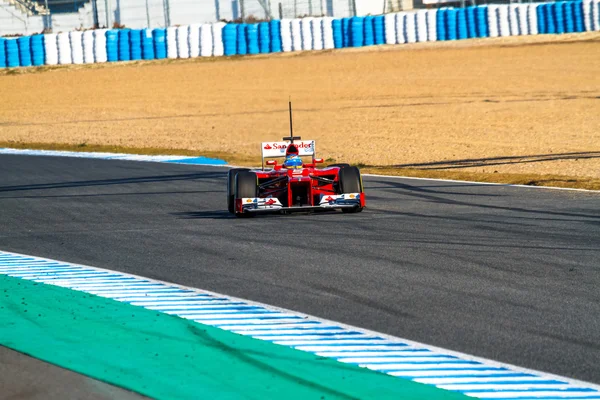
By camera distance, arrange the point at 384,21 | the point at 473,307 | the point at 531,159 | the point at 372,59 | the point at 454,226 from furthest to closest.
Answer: the point at 384,21 < the point at 372,59 < the point at 531,159 < the point at 454,226 < the point at 473,307

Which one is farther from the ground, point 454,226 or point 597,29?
point 597,29

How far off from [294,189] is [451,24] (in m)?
34.7

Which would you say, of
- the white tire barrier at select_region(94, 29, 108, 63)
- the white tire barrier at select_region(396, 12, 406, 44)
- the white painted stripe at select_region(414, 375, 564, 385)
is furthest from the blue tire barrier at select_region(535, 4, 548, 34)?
the white painted stripe at select_region(414, 375, 564, 385)

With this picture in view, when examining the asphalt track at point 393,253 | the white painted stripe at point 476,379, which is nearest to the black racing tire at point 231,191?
the asphalt track at point 393,253

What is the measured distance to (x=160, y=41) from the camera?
46062mm

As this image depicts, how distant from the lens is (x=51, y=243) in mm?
11234

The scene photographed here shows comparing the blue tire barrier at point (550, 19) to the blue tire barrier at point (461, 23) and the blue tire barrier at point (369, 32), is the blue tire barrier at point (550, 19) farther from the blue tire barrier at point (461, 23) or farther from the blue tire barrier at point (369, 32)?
the blue tire barrier at point (369, 32)

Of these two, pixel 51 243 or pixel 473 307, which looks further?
pixel 51 243

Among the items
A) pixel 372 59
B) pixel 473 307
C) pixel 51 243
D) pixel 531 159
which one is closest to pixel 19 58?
pixel 372 59

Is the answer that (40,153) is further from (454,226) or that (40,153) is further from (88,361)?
(88,361)

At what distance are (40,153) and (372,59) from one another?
69.4ft

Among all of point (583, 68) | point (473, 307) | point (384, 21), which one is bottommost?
point (473, 307)

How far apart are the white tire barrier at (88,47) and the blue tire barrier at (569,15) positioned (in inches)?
857

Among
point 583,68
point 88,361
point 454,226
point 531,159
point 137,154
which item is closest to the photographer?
point 88,361
